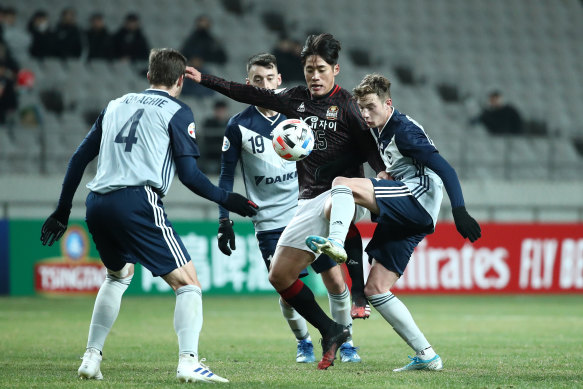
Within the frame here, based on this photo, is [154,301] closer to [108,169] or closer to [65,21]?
[65,21]

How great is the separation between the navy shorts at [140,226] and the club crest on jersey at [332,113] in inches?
66.2

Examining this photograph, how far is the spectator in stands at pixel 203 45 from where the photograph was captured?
18.4m

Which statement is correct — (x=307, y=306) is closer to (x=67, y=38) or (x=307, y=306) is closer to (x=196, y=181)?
(x=196, y=181)

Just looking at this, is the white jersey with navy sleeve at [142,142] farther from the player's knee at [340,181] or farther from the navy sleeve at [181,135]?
the player's knee at [340,181]

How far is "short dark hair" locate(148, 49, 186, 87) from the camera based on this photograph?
229 inches

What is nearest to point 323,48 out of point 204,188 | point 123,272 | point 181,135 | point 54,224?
point 181,135

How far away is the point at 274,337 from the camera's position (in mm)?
9562

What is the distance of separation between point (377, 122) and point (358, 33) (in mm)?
16830

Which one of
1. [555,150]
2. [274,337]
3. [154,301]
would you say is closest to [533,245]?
[555,150]

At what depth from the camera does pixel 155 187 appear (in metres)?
5.81

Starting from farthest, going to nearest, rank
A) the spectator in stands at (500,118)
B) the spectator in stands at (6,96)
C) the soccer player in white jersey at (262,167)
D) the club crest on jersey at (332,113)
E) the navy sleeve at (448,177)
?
1. the spectator in stands at (500,118)
2. the spectator in stands at (6,96)
3. the soccer player in white jersey at (262,167)
4. the club crest on jersey at (332,113)
5. the navy sleeve at (448,177)

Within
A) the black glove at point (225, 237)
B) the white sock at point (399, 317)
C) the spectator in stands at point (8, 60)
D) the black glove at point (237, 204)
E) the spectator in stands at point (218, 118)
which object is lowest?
the white sock at point (399, 317)

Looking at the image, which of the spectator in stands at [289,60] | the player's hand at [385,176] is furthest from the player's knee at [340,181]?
the spectator in stands at [289,60]

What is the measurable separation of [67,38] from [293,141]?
1281cm
